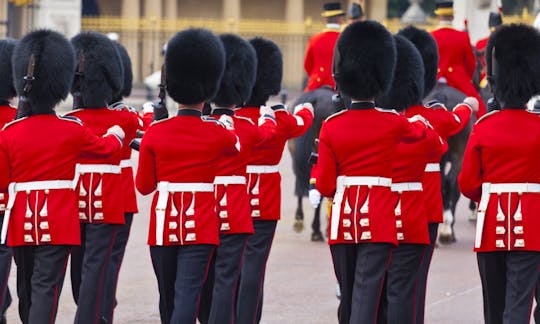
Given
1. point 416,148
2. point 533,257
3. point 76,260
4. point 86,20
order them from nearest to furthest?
point 533,257 < point 416,148 < point 76,260 < point 86,20

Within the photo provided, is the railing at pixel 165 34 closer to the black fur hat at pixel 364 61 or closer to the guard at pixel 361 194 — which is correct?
the black fur hat at pixel 364 61

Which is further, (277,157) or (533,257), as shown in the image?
(277,157)

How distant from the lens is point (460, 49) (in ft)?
35.7

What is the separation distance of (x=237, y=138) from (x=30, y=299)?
1184mm

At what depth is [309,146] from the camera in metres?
11.3

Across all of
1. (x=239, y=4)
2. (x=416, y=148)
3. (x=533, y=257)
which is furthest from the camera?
(x=239, y=4)

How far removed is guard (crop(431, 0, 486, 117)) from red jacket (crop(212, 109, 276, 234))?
4174 mm

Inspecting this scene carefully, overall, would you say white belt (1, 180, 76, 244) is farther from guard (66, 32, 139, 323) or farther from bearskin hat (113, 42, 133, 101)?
bearskin hat (113, 42, 133, 101)

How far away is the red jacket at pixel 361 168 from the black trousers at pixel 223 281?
1.83 feet

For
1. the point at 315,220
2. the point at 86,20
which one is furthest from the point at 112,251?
the point at 86,20

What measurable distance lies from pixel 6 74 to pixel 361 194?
222 centimetres

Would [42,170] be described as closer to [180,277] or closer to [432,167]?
[180,277]

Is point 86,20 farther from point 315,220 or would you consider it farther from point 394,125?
point 394,125

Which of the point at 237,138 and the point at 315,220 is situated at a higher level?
the point at 237,138
